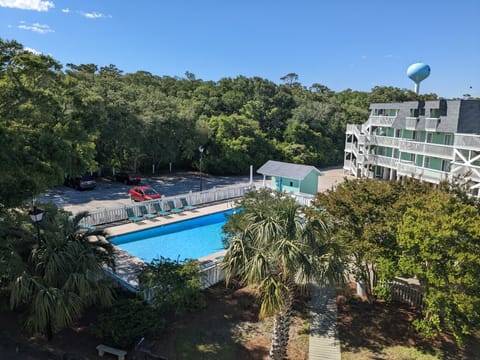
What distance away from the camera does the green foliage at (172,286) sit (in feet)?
33.4

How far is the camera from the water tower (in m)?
42.2

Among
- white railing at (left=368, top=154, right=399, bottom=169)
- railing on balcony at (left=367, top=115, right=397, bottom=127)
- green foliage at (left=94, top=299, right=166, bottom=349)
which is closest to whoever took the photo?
green foliage at (left=94, top=299, right=166, bottom=349)

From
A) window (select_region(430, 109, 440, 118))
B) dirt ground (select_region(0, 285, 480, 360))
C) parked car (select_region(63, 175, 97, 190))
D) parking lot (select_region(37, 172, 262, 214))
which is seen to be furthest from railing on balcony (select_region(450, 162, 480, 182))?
parked car (select_region(63, 175, 97, 190))

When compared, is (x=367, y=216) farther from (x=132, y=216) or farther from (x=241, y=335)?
(x=132, y=216)

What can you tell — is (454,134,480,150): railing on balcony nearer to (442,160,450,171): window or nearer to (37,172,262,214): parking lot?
Answer: (442,160,450,171): window

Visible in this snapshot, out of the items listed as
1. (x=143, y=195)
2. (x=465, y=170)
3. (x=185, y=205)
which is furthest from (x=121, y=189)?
(x=465, y=170)

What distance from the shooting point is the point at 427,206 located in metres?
10.0

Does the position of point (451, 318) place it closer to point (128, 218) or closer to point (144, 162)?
point (128, 218)

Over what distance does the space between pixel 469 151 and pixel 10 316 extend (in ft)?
91.6

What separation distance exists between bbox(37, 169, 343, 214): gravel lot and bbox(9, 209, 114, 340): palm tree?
11174mm

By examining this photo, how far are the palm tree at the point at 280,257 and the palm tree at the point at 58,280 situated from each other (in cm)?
395

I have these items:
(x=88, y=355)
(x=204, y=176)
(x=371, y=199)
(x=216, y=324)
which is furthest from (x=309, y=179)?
(x=88, y=355)

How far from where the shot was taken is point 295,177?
29.3 meters

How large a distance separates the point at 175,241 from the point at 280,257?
44.4ft
